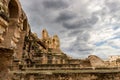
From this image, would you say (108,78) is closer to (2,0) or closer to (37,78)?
(37,78)

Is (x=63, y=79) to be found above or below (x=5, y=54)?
below

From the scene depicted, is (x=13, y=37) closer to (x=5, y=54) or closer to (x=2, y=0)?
(x=2, y=0)

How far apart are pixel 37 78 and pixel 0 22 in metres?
5.10

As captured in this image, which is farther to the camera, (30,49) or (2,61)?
(30,49)

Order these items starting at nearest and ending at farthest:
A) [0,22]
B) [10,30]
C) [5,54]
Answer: [5,54], [0,22], [10,30]

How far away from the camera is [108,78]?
7.34m

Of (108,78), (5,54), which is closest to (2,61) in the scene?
(5,54)

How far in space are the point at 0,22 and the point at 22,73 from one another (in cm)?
470

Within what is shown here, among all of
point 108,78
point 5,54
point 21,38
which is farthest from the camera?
point 21,38

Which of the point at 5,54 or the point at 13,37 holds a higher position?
the point at 13,37

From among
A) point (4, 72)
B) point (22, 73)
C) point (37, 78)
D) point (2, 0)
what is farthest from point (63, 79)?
point (2, 0)

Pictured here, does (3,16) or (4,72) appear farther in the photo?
(3,16)

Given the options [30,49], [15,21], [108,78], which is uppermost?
[15,21]

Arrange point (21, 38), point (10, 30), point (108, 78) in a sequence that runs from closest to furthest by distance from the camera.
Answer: point (108, 78) < point (10, 30) < point (21, 38)
